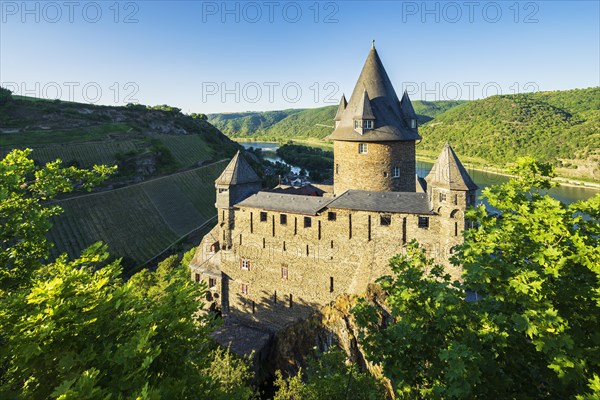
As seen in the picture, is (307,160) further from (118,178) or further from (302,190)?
(302,190)

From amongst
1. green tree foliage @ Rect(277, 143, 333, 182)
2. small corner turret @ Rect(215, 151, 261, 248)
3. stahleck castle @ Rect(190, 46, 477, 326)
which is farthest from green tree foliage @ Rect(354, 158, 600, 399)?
green tree foliage @ Rect(277, 143, 333, 182)

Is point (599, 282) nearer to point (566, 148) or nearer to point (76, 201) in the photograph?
point (76, 201)

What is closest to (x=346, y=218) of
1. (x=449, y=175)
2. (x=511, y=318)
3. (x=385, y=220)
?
(x=385, y=220)

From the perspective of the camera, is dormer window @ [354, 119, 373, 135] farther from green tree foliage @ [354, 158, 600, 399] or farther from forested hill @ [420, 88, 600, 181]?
forested hill @ [420, 88, 600, 181]

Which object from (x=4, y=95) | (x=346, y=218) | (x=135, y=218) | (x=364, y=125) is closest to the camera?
(x=346, y=218)

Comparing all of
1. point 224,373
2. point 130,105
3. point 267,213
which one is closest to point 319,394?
point 224,373
